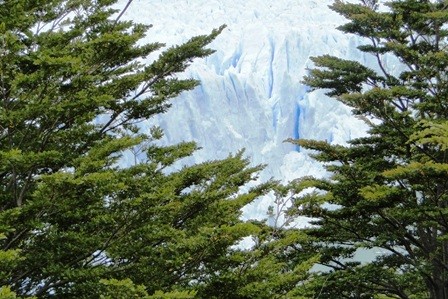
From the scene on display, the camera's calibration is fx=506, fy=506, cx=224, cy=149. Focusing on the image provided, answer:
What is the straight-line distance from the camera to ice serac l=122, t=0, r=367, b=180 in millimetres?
41312

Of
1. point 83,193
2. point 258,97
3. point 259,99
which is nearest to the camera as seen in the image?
point 83,193

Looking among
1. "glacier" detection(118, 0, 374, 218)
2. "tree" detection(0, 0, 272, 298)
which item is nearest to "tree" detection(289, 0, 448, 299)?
"tree" detection(0, 0, 272, 298)

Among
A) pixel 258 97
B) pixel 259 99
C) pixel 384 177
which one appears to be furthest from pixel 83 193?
pixel 259 99

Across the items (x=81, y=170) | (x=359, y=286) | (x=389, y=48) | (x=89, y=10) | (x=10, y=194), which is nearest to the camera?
(x=81, y=170)

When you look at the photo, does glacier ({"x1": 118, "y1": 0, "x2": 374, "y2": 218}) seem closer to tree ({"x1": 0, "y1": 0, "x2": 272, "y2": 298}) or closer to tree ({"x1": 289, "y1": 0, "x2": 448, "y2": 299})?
tree ({"x1": 289, "y1": 0, "x2": 448, "y2": 299})

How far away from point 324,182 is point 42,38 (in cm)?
625

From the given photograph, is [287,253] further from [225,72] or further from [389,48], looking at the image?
[225,72]

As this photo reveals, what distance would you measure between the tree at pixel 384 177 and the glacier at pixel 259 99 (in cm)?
2782

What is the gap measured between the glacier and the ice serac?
8 centimetres

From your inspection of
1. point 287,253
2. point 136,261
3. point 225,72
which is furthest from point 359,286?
point 225,72

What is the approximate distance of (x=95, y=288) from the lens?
18.3 ft

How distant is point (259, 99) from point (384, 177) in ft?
118

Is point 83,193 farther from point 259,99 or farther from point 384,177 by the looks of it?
point 259,99

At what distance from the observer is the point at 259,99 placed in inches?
1796
